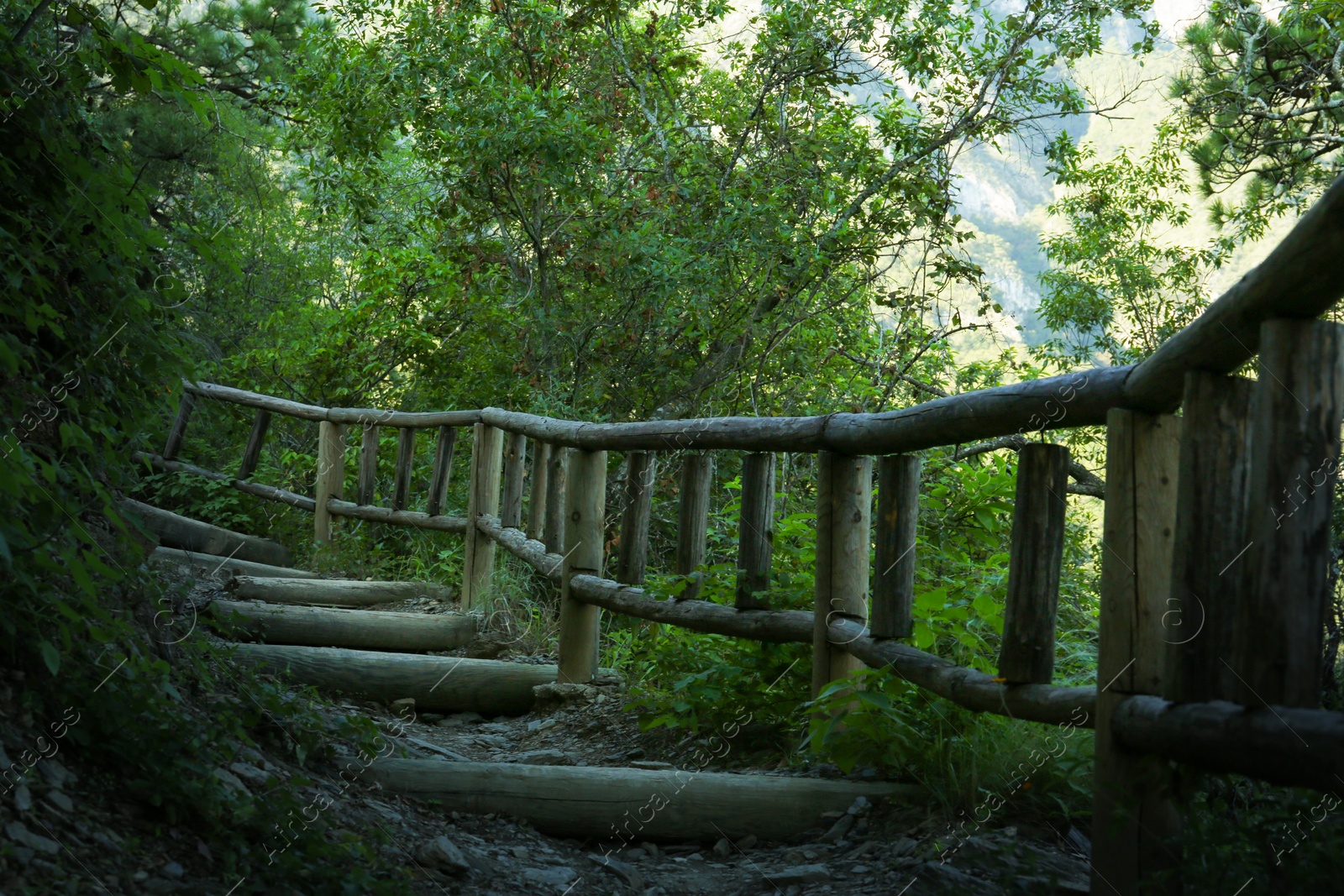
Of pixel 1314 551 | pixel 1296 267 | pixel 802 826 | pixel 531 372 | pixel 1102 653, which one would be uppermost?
pixel 531 372

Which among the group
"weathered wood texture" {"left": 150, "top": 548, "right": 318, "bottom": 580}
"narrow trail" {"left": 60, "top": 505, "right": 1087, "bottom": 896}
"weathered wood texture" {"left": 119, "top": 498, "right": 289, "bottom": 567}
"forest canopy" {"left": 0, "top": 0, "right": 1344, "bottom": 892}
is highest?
"forest canopy" {"left": 0, "top": 0, "right": 1344, "bottom": 892}

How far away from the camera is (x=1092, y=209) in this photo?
12695 mm

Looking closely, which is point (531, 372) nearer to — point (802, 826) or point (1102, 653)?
point (802, 826)

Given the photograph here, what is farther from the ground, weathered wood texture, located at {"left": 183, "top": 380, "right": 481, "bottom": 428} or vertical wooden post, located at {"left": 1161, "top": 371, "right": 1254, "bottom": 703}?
weathered wood texture, located at {"left": 183, "top": 380, "right": 481, "bottom": 428}

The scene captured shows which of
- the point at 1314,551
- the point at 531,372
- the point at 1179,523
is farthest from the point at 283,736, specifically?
the point at 531,372

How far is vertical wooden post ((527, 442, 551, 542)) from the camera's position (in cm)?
554

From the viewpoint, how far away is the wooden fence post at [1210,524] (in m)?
1.83

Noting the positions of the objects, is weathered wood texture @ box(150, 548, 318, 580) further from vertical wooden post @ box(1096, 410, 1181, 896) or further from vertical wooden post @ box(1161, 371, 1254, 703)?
vertical wooden post @ box(1161, 371, 1254, 703)

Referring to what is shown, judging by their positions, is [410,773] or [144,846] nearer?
[144,846]

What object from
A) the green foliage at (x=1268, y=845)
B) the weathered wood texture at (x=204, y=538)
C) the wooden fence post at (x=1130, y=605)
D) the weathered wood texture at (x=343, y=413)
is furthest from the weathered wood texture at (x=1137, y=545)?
the weathered wood texture at (x=204, y=538)

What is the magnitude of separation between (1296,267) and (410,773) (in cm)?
255

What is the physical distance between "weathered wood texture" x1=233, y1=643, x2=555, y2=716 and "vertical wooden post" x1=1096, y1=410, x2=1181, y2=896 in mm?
2945

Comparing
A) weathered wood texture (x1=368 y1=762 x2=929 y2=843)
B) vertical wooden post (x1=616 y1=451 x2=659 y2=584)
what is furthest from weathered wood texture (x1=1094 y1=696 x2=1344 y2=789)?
vertical wooden post (x1=616 y1=451 x2=659 y2=584)

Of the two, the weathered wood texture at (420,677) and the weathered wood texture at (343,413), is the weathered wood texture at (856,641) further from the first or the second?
the weathered wood texture at (343,413)
